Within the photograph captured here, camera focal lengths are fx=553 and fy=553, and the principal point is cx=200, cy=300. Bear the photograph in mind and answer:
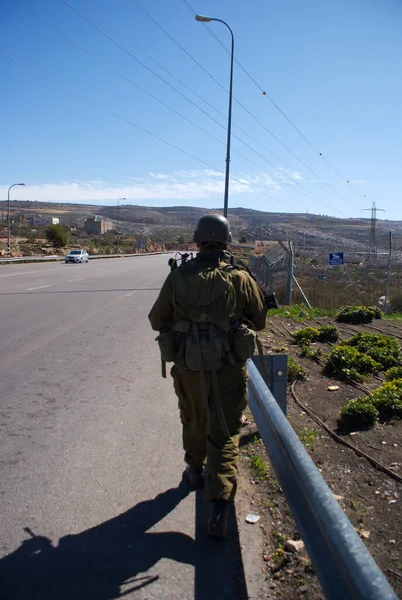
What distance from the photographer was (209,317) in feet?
11.0

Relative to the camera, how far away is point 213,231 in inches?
145

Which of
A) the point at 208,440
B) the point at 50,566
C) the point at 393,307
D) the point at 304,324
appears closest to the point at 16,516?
the point at 50,566

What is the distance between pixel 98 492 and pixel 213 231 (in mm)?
1981

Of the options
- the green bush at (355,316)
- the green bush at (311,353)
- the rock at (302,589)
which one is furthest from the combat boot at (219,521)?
the green bush at (355,316)

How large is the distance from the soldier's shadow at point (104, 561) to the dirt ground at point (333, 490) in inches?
11.7

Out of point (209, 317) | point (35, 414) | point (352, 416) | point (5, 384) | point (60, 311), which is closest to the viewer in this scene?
point (209, 317)

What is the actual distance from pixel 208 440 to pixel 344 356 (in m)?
4.37

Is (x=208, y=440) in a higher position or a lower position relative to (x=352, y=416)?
higher

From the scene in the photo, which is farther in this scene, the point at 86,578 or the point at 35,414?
the point at 35,414

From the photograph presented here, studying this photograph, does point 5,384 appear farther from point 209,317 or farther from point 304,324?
point 304,324

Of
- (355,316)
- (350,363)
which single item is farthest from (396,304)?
(350,363)

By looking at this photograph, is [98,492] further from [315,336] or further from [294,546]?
[315,336]

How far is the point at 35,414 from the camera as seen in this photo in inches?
220

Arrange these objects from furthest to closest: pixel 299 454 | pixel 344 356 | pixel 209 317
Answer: pixel 344 356, pixel 209 317, pixel 299 454
